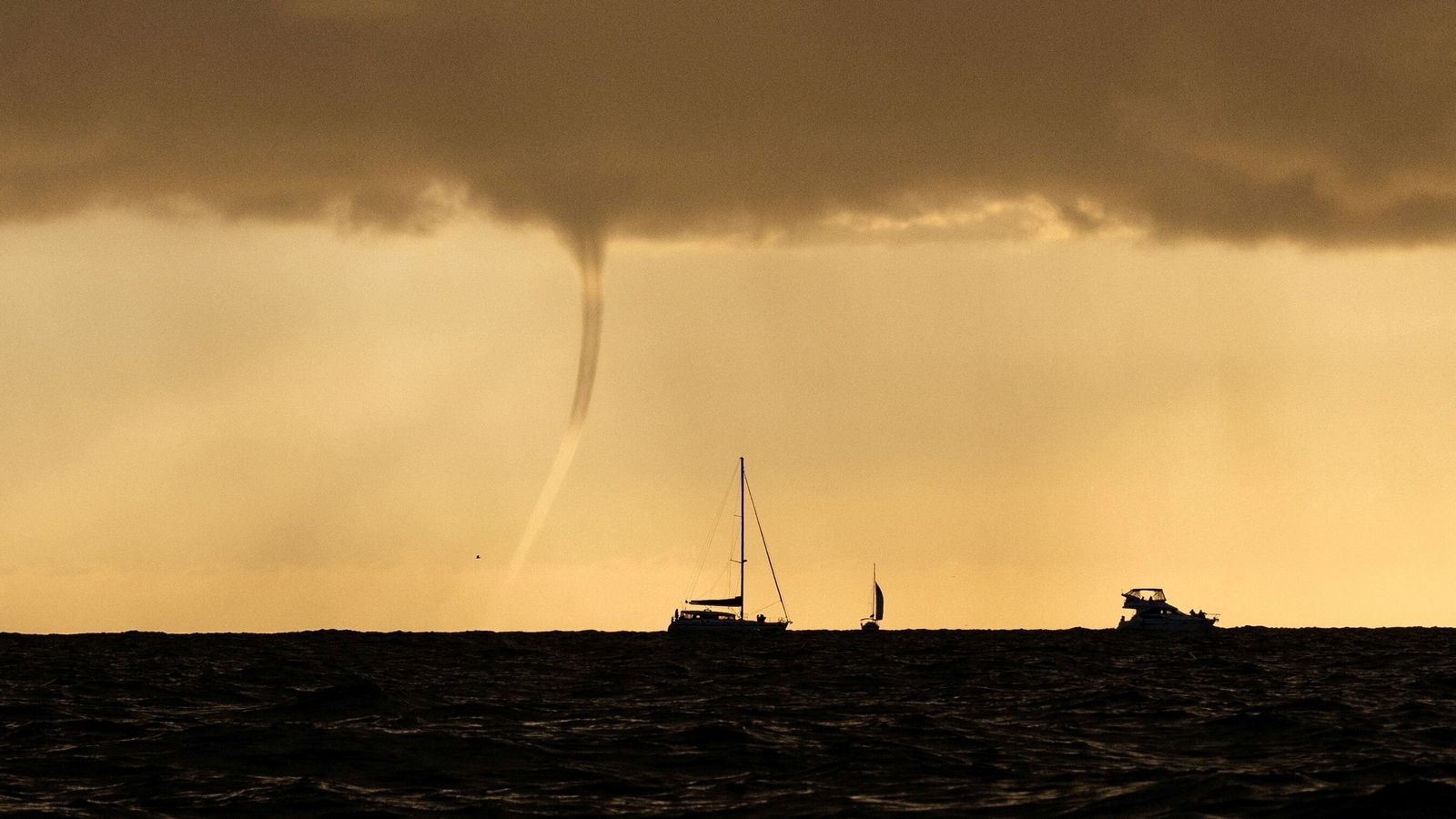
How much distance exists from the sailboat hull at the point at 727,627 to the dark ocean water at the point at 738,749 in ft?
362

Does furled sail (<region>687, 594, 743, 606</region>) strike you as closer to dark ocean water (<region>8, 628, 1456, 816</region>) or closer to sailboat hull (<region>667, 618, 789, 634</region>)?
sailboat hull (<region>667, 618, 789, 634</region>)

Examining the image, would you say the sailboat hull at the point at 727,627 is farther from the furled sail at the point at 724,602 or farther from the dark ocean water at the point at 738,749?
the dark ocean water at the point at 738,749

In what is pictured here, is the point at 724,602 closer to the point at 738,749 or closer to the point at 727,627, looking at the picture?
the point at 727,627

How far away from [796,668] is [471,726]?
4102cm

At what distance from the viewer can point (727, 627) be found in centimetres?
17075

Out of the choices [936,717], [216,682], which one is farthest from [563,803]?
[216,682]

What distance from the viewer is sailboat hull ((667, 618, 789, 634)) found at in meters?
171

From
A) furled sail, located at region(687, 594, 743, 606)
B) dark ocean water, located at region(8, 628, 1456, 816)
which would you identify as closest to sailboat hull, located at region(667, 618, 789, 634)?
furled sail, located at region(687, 594, 743, 606)

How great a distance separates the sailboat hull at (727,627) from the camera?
17052cm

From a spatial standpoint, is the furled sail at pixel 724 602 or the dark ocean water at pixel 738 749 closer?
the dark ocean water at pixel 738 749

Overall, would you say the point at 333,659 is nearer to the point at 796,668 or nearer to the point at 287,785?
the point at 796,668

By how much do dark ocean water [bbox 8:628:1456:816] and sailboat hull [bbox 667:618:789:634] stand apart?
362ft

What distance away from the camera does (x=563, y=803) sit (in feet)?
82.3

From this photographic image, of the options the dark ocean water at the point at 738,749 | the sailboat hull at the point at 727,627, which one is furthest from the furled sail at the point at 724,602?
the dark ocean water at the point at 738,749
